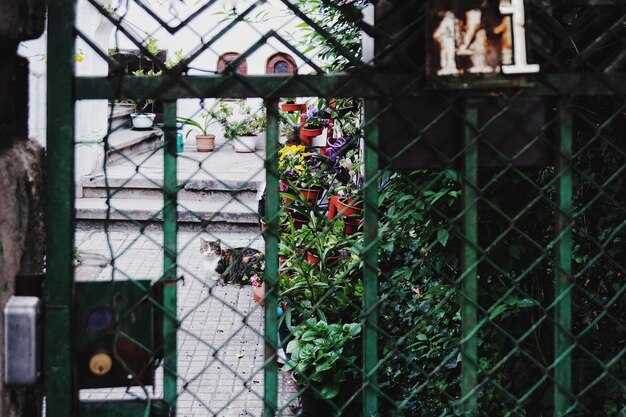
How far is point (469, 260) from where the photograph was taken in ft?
4.74

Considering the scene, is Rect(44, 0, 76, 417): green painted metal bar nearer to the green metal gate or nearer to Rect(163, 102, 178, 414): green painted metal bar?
the green metal gate

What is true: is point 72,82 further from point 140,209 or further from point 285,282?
point 140,209

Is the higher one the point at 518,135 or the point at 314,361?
the point at 518,135

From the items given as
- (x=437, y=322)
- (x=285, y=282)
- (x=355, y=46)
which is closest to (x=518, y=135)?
(x=437, y=322)

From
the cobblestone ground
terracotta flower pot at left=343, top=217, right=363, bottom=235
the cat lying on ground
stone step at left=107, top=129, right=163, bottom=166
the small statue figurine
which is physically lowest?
the cobblestone ground

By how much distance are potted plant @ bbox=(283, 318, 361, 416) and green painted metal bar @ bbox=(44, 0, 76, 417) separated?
1790 millimetres

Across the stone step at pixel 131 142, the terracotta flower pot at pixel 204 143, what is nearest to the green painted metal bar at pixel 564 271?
the stone step at pixel 131 142

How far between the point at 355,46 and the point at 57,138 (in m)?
2.57

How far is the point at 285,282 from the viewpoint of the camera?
4.24 m

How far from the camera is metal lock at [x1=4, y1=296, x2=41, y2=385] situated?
4.13ft

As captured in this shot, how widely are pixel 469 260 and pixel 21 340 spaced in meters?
0.86

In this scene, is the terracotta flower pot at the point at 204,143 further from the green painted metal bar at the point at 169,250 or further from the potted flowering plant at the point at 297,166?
the green painted metal bar at the point at 169,250

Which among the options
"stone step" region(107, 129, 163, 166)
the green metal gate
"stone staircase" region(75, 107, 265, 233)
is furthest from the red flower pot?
"stone step" region(107, 129, 163, 166)

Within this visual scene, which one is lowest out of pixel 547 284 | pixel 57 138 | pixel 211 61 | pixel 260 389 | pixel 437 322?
pixel 260 389
